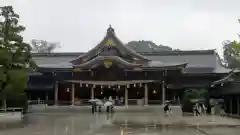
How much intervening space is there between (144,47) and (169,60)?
186 ft

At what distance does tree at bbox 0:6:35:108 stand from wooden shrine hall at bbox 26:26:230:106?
46.3 ft

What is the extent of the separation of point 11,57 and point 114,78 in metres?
18.9

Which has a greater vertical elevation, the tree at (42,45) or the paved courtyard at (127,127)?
the tree at (42,45)

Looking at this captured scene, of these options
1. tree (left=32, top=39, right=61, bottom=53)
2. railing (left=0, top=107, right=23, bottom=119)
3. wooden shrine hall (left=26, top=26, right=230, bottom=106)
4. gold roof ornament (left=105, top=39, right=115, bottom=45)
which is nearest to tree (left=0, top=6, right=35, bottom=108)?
railing (left=0, top=107, right=23, bottom=119)

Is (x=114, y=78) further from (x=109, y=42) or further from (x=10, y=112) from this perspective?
(x=10, y=112)

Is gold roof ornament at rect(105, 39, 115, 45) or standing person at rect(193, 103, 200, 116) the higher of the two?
gold roof ornament at rect(105, 39, 115, 45)

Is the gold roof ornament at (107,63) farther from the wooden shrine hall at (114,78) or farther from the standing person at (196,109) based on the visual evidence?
the standing person at (196,109)

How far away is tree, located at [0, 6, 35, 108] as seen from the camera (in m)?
29.5

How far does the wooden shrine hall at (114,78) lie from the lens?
4638cm

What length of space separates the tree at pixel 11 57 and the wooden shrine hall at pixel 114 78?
1410 cm

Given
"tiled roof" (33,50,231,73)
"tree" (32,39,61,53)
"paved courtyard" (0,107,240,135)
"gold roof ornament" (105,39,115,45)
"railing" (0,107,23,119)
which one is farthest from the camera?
"tree" (32,39,61,53)

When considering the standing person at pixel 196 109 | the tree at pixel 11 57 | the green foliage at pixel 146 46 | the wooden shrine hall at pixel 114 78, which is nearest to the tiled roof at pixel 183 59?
the wooden shrine hall at pixel 114 78

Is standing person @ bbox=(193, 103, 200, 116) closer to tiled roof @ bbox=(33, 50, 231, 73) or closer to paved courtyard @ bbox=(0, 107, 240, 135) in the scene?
paved courtyard @ bbox=(0, 107, 240, 135)

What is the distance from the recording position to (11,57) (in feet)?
101
